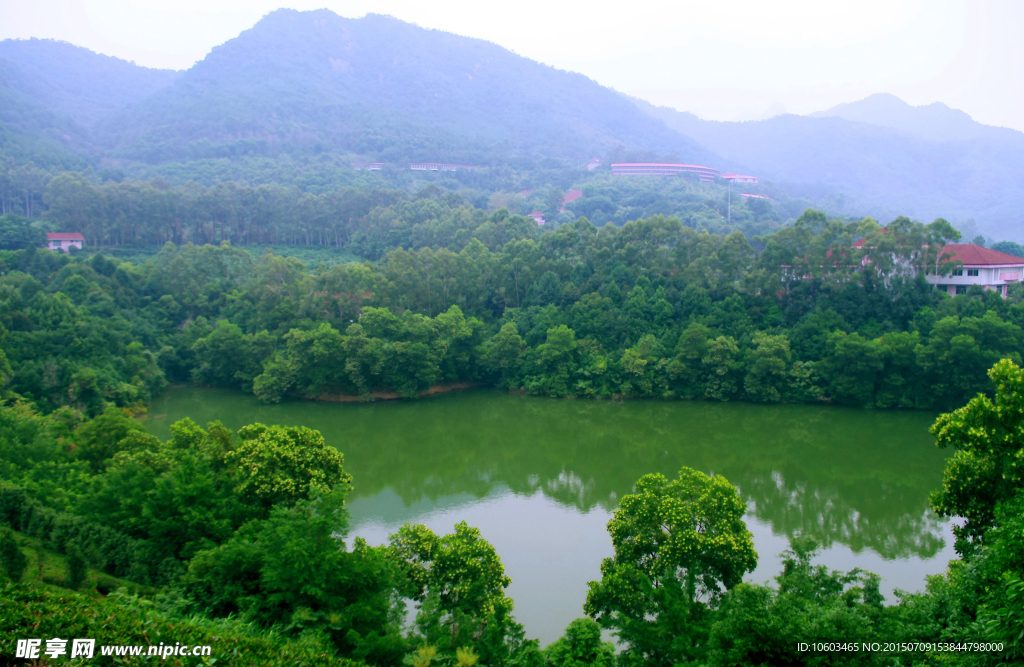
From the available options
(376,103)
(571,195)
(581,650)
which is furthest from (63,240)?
(376,103)

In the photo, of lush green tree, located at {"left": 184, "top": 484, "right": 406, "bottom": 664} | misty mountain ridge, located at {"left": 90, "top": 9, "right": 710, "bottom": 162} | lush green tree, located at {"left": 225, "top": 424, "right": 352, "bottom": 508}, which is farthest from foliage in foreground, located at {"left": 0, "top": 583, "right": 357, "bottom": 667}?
misty mountain ridge, located at {"left": 90, "top": 9, "right": 710, "bottom": 162}

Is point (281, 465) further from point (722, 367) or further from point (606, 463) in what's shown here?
point (722, 367)

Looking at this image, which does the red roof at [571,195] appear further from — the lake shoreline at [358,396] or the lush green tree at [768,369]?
the lush green tree at [768,369]

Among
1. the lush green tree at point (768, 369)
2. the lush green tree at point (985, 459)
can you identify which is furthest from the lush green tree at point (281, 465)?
the lush green tree at point (768, 369)

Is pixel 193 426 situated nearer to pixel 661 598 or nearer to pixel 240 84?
pixel 661 598

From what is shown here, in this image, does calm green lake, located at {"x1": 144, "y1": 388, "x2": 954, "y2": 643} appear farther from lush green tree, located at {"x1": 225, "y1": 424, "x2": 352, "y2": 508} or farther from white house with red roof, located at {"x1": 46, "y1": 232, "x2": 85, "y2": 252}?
white house with red roof, located at {"x1": 46, "y1": 232, "x2": 85, "y2": 252}

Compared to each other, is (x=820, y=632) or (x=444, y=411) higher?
(x=820, y=632)

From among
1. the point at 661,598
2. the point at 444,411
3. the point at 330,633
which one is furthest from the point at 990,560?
the point at 444,411

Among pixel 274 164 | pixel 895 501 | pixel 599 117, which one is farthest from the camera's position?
pixel 599 117
